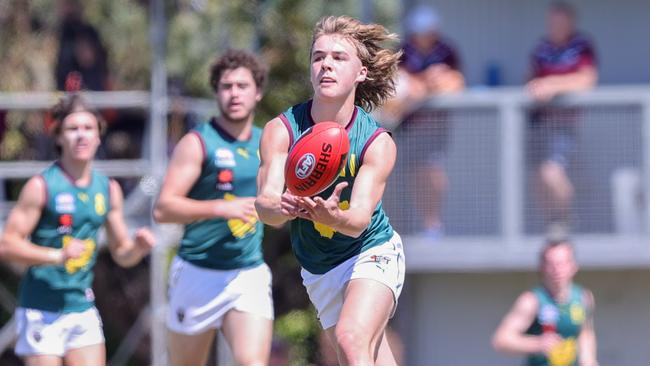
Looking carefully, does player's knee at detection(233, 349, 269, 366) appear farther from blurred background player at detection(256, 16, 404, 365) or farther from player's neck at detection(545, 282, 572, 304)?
player's neck at detection(545, 282, 572, 304)

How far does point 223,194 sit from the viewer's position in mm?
8547

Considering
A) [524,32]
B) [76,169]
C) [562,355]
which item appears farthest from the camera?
[524,32]

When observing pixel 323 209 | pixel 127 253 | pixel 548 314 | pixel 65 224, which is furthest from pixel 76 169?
pixel 548 314

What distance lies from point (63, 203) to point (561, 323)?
3.79 meters

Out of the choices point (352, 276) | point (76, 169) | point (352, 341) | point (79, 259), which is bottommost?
point (352, 341)

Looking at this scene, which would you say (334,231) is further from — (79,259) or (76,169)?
(76,169)

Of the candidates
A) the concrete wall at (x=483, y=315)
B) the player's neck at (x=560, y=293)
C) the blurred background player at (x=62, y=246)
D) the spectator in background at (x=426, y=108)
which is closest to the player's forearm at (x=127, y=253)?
the blurred background player at (x=62, y=246)

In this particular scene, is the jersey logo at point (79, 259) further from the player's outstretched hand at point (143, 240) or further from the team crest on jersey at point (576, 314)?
the team crest on jersey at point (576, 314)

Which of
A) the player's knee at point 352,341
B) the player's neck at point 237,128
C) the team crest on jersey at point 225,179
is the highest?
the player's neck at point 237,128

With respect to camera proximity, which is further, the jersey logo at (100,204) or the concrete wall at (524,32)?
the concrete wall at (524,32)

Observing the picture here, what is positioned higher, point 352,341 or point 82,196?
point 82,196

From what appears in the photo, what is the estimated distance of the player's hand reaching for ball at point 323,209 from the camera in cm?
636

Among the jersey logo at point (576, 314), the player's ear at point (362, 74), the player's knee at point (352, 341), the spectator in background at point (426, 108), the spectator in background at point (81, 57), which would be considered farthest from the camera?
the spectator in background at point (81, 57)

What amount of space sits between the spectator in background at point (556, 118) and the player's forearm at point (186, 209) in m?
5.05
